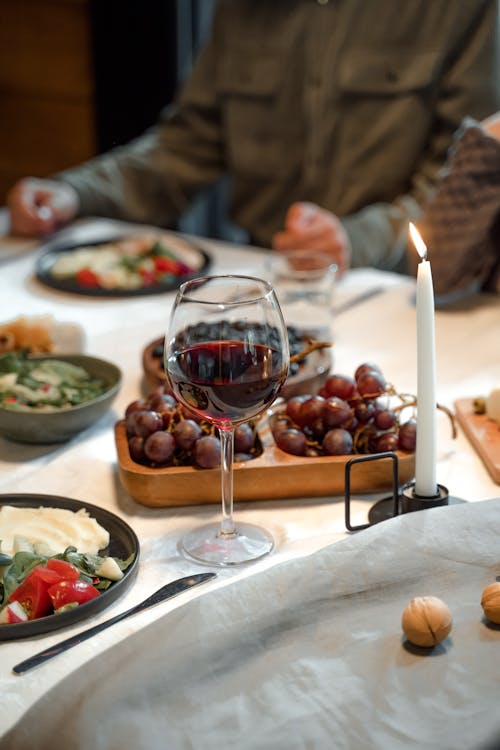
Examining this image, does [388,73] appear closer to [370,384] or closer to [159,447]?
[370,384]

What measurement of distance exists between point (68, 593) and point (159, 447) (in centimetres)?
23

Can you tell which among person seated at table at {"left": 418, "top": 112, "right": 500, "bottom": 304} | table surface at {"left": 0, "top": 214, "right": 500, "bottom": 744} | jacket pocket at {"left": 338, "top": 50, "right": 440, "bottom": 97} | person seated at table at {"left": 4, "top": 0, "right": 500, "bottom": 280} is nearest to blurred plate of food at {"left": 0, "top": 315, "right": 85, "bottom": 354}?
table surface at {"left": 0, "top": 214, "right": 500, "bottom": 744}

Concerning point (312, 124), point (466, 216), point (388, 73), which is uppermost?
point (388, 73)

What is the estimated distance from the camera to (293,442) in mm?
1039

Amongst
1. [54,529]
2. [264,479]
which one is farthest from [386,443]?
[54,529]

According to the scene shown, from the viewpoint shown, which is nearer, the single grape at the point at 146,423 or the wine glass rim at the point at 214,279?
the wine glass rim at the point at 214,279

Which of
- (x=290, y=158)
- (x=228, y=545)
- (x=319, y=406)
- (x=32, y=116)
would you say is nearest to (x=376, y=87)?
(x=290, y=158)

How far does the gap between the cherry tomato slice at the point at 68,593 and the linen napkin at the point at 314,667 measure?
0.24 ft

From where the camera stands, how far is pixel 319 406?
41.3 inches

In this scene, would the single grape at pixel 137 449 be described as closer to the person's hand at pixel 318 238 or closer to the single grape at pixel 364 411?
the single grape at pixel 364 411

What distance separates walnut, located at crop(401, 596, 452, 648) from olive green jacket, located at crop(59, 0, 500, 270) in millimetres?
1458

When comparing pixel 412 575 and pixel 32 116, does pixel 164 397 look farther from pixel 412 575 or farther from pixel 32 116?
pixel 32 116

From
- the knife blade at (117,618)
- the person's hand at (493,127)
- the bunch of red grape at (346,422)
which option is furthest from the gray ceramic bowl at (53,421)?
the person's hand at (493,127)

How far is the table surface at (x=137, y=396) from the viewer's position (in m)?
0.84
